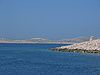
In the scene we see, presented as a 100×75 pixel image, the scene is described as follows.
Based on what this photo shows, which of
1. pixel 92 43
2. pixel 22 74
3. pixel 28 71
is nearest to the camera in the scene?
pixel 22 74

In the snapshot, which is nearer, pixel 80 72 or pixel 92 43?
pixel 80 72

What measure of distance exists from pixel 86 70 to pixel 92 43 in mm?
53079

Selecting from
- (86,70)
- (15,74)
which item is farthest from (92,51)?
(15,74)

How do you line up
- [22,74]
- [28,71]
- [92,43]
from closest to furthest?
[22,74]
[28,71]
[92,43]

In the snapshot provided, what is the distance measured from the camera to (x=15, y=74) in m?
49.3

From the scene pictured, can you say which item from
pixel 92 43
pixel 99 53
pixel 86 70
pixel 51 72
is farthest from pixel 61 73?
pixel 92 43

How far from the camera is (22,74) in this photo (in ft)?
161

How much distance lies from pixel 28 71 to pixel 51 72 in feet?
9.23

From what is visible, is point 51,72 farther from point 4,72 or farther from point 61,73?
point 4,72

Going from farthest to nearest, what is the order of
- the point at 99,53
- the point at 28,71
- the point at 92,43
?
the point at 92,43, the point at 99,53, the point at 28,71

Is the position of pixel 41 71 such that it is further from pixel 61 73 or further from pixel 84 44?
pixel 84 44

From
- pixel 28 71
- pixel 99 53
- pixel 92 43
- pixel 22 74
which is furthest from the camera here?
pixel 92 43

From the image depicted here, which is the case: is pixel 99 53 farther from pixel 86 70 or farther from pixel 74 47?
pixel 86 70

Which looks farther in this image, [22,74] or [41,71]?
[41,71]
